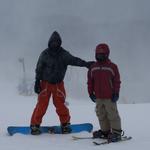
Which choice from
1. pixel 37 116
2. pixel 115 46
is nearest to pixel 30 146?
pixel 37 116

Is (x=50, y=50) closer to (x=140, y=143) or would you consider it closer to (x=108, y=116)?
(x=108, y=116)

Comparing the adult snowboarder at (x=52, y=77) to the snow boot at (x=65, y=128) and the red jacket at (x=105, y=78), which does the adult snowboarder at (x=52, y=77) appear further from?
the red jacket at (x=105, y=78)

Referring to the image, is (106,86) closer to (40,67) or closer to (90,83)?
(90,83)

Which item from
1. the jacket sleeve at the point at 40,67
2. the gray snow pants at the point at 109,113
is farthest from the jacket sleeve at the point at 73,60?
the gray snow pants at the point at 109,113

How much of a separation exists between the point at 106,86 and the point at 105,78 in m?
0.12

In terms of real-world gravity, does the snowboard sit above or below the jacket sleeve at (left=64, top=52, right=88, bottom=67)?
below

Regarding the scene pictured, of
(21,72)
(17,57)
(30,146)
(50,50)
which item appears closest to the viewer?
(30,146)

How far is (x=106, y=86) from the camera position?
7.43m

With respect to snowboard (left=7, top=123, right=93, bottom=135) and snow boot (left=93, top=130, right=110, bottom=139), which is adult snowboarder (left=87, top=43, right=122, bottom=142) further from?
snowboard (left=7, top=123, right=93, bottom=135)

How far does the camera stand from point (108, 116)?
750 cm

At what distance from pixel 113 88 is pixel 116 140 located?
2.47 feet

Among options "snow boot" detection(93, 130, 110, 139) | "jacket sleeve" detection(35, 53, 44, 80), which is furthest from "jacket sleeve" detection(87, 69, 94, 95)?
"jacket sleeve" detection(35, 53, 44, 80)

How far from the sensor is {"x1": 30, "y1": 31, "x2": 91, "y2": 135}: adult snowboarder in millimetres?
8109

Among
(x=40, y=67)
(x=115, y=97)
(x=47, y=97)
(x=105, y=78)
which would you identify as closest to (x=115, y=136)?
(x=115, y=97)
